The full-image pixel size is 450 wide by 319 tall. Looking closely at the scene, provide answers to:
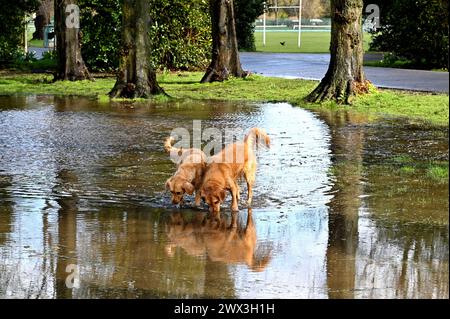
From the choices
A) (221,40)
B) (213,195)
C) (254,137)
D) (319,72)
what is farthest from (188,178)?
(319,72)

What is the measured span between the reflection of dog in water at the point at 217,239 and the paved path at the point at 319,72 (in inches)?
427

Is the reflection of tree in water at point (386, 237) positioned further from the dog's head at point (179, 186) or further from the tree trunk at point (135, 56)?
the tree trunk at point (135, 56)

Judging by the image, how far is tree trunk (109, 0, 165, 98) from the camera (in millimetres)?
21172

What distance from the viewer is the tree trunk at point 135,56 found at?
69.5 feet

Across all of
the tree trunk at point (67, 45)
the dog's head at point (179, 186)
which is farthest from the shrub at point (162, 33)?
the dog's head at point (179, 186)

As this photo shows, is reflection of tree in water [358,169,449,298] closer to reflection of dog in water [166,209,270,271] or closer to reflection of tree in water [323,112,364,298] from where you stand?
reflection of tree in water [323,112,364,298]

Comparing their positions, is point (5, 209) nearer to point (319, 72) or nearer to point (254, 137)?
point (254, 137)

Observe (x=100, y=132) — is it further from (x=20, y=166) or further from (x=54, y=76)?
(x=54, y=76)

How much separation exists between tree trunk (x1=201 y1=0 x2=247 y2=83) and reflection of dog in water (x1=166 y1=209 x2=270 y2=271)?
54.1ft

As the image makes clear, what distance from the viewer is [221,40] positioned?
86.3 ft

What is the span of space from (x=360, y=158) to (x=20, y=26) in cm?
1985

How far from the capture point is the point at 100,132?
16.2 meters

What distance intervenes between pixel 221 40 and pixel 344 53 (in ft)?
21.5
